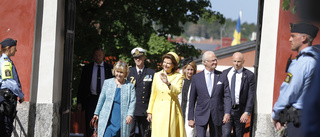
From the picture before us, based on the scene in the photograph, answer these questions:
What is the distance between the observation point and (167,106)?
8375 millimetres

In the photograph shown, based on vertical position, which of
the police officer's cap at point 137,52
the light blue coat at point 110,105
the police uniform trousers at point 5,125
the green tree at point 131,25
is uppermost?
the green tree at point 131,25

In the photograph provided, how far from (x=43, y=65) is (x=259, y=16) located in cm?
419

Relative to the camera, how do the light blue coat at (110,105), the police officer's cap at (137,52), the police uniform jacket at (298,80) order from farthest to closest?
the police officer's cap at (137,52) < the light blue coat at (110,105) < the police uniform jacket at (298,80)

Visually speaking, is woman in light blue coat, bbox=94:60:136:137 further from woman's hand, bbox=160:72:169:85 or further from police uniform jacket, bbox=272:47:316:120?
police uniform jacket, bbox=272:47:316:120

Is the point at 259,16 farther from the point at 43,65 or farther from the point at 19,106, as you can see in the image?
the point at 19,106

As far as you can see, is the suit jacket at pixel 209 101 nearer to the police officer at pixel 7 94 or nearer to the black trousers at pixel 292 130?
the police officer at pixel 7 94

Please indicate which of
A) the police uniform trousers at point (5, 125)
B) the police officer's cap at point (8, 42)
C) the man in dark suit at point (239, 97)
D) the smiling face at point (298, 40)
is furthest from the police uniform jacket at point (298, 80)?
the police officer's cap at point (8, 42)

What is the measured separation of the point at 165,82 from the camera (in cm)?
811

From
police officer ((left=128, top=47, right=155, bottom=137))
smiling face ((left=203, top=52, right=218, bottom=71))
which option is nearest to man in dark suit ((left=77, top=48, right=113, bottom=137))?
police officer ((left=128, top=47, right=155, bottom=137))

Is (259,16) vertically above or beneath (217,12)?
beneath

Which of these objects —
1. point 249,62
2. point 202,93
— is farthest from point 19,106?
point 249,62

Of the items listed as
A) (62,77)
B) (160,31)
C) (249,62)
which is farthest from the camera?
(249,62)

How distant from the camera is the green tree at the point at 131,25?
565 inches

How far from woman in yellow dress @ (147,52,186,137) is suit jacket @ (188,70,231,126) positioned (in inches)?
14.0
